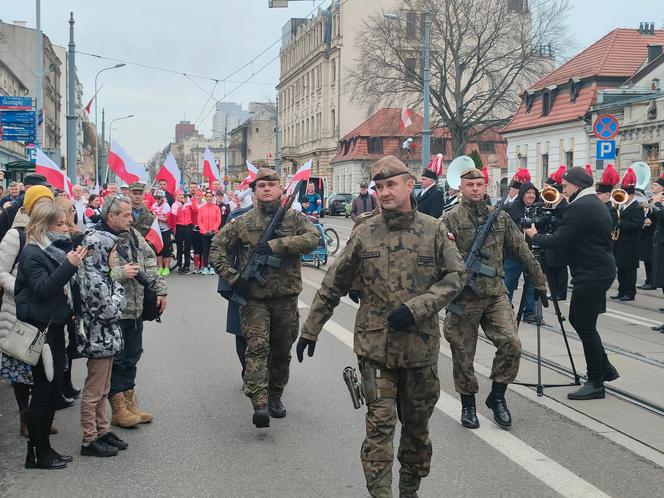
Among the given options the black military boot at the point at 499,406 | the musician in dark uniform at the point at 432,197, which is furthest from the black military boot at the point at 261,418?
the musician in dark uniform at the point at 432,197

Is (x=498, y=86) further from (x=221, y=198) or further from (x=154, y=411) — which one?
(x=154, y=411)

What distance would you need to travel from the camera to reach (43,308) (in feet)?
17.7

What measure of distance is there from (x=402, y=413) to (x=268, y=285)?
1.98 meters

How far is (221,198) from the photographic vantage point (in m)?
19.9

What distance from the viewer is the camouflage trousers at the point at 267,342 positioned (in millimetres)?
6203

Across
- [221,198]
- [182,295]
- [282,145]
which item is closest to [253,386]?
[182,295]

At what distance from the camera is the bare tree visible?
154ft

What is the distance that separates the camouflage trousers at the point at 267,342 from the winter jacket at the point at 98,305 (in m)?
0.95

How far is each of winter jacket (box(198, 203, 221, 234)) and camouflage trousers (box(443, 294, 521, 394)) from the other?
12286mm

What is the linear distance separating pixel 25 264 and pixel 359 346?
2.15m

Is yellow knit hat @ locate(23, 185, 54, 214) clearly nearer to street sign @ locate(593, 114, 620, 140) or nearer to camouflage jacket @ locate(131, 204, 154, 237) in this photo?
camouflage jacket @ locate(131, 204, 154, 237)

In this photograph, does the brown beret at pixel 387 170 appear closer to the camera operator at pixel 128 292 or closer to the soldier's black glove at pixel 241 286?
the soldier's black glove at pixel 241 286

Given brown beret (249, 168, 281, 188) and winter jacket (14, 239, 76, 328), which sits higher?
brown beret (249, 168, 281, 188)

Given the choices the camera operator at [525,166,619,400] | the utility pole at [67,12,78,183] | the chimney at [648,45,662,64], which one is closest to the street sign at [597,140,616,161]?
the camera operator at [525,166,619,400]
